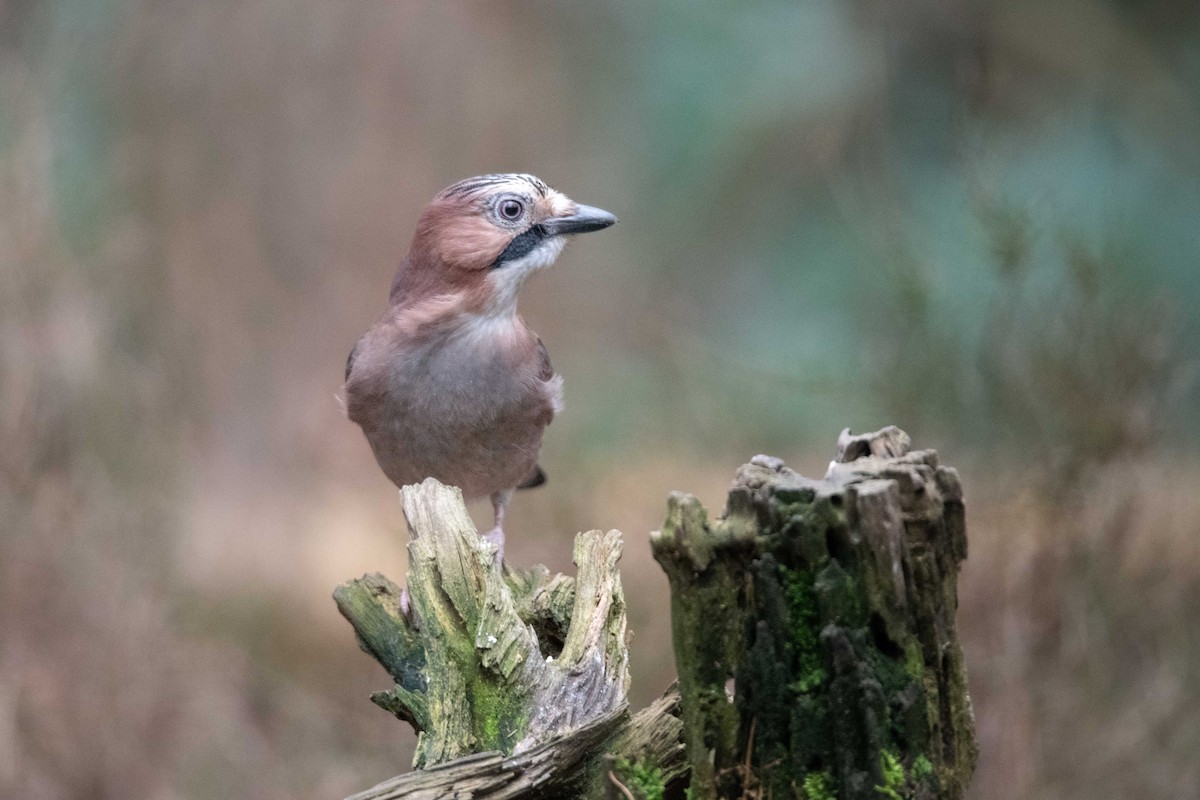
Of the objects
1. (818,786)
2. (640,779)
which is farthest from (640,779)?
(818,786)

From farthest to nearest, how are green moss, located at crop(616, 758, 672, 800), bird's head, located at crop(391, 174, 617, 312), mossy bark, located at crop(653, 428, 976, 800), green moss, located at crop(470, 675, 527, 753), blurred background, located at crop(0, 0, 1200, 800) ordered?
blurred background, located at crop(0, 0, 1200, 800) → bird's head, located at crop(391, 174, 617, 312) → green moss, located at crop(470, 675, 527, 753) → green moss, located at crop(616, 758, 672, 800) → mossy bark, located at crop(653, 428, 976, 800)

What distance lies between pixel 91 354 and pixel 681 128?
18.8ft

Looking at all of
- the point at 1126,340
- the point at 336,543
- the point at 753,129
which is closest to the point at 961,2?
the point at 753,129

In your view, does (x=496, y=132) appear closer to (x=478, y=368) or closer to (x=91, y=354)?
(x=91, y=354)

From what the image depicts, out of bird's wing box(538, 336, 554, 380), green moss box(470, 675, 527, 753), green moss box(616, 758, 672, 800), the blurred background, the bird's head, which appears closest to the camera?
green moss box(616, 758, 672, 800)

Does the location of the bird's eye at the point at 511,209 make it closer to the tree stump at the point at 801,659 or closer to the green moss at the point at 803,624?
the tree stump at the point at 801,659

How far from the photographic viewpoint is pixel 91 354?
7.37m

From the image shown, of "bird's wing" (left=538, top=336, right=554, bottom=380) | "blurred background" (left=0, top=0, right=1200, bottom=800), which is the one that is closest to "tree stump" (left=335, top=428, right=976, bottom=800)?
"bird's wing" (left=538, top=336, right=554, bottom=380)

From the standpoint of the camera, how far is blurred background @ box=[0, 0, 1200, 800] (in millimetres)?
6129

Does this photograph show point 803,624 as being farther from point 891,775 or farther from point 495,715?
point 495,715

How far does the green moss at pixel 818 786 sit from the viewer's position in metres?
2.29

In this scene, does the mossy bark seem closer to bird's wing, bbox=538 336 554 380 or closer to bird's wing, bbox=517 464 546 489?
bird's wing, bbox=538 336 554 380

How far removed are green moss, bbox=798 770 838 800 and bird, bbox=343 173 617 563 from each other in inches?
90.4

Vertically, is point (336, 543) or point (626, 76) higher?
point (626, 76)
